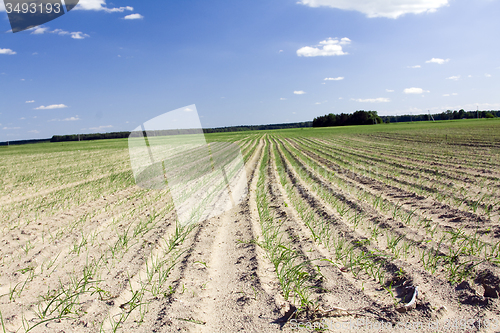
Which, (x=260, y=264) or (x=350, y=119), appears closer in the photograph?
(x=260, y=264)

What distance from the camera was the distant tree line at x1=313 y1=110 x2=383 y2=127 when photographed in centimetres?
9906

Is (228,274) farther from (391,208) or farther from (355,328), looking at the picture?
(391,208)

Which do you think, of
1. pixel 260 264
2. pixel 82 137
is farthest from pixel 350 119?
pixel 260 264

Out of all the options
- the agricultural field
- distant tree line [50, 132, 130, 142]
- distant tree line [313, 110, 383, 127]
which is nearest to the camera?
the agricultural field

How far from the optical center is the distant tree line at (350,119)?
99062 mm

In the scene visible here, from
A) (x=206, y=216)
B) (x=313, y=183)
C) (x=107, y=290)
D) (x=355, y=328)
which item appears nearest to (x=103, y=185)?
(x=206, y=216)

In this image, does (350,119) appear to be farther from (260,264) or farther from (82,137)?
(260,264)

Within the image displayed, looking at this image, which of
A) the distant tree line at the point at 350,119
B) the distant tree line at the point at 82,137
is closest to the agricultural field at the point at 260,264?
the distant tree line at the point at 82,137

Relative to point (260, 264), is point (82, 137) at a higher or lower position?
higher

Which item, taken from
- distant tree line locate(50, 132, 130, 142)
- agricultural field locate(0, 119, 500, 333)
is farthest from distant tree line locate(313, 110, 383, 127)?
agricultural field locate(0, 119, 500, 333)

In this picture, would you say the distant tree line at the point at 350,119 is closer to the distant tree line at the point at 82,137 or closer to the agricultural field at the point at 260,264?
the distant tree line at the point at 82,137

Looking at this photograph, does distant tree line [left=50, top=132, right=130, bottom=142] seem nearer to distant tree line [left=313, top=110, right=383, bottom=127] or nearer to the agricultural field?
distant tree line [left=313, top=110, right=383, bottom=127]

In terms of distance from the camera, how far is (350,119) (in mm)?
104375

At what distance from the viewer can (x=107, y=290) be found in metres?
2.94
